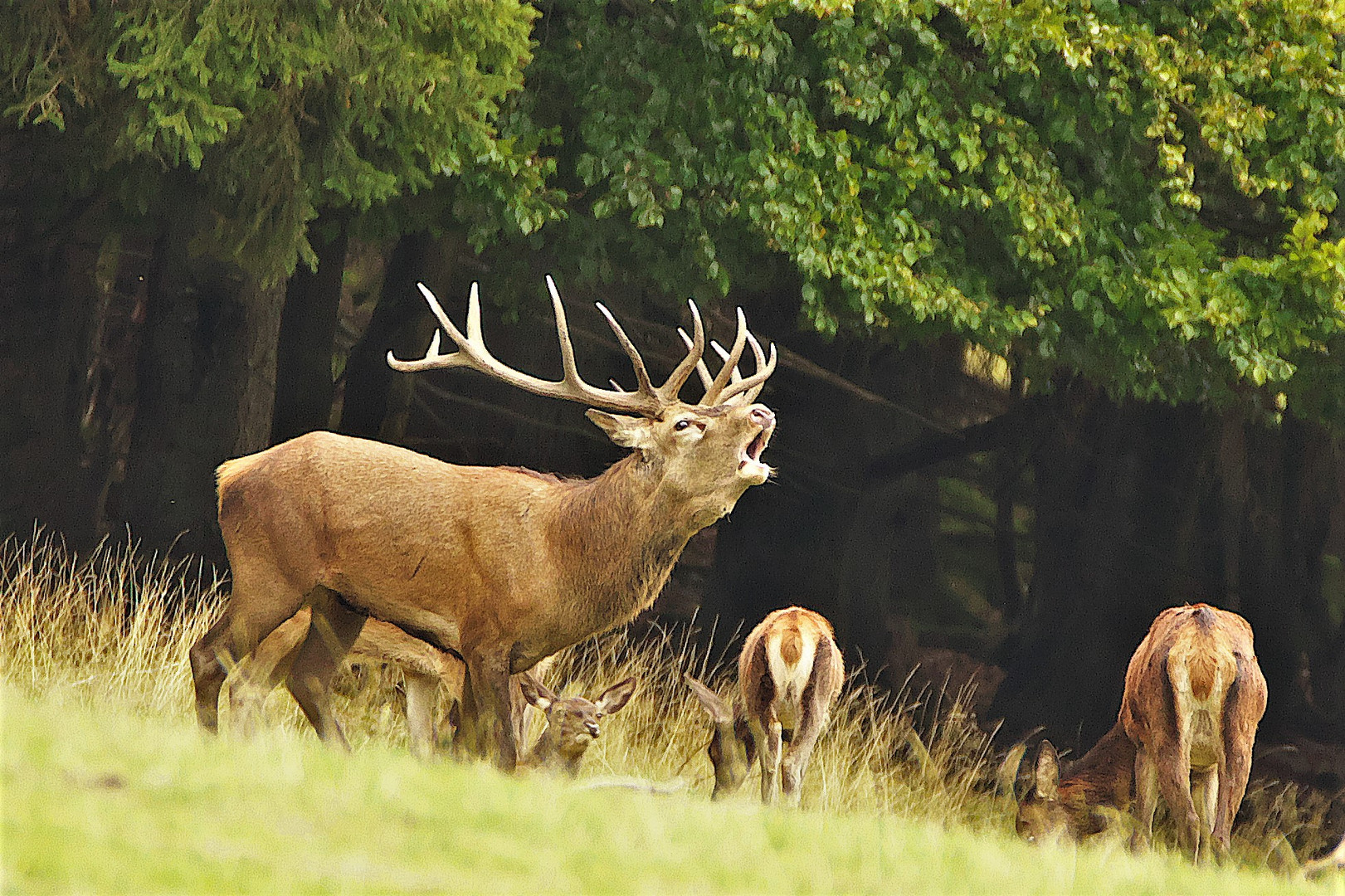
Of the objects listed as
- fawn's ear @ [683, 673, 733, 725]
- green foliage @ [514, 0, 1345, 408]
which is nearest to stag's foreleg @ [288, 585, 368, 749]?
fawn's ear @ [683, 673, 733, 725]

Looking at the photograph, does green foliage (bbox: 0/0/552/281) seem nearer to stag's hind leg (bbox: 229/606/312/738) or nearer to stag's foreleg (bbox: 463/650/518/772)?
stag's hind leg (bbox: 229/606/312/738)

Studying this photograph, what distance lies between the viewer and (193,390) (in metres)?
12.8

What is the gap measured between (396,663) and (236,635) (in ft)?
6.49

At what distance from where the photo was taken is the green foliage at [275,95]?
9.58 m

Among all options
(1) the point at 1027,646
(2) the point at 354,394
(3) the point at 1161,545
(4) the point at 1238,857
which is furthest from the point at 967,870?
(3) the point at 1161,545

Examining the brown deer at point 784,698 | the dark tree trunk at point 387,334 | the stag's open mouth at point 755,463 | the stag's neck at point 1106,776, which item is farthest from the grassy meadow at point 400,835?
the dark tree trunk at point 387,334

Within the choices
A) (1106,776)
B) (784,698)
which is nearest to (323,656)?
(784,698)

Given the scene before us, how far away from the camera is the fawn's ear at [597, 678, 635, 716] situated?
902 cm

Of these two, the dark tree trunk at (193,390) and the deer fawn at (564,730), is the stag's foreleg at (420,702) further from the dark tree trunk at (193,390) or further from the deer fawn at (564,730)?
the dark tree trunk at (193,390)

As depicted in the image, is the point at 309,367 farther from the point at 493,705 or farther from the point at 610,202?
the point at 493,705

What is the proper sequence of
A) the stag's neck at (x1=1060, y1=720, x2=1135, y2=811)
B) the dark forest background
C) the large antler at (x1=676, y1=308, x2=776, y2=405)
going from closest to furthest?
the large antler at (x1=676, y1=308, x2=776, y2=405)
the stag's neck at (x1=1060, y1=720, x2=1135, y2=811)
the dark forest background

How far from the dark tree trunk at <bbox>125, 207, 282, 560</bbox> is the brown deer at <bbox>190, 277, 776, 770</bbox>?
4.14 meters

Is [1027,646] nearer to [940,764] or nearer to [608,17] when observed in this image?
[940,764]

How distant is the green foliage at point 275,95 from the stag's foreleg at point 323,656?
2830mm
